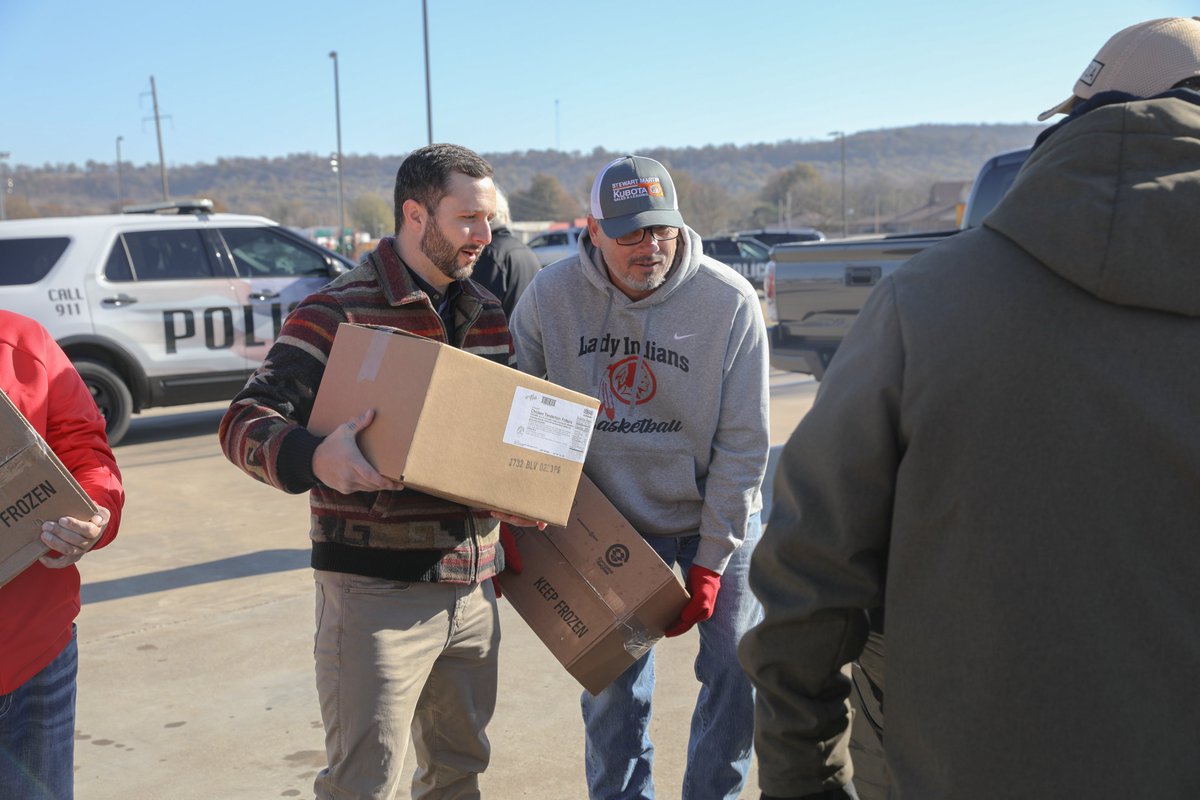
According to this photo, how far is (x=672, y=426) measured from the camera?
3010 millimetres

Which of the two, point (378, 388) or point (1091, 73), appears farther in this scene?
point (378, 388)

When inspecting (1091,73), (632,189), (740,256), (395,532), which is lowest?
(740,256)

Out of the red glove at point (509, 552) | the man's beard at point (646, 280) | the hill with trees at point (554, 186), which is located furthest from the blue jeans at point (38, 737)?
the hill with trees at point (554, 186)

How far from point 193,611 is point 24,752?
10.1 feet

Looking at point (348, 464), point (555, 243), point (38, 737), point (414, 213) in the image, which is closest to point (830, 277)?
point (414, 213)

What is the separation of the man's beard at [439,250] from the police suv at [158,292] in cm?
730

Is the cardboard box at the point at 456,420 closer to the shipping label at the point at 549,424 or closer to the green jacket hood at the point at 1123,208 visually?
the shipping label at the point at 549,424

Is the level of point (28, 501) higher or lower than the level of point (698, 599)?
higher

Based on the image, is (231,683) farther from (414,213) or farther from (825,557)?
(825,557)

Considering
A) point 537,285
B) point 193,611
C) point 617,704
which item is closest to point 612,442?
point 537,285

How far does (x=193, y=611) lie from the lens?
520 centimetres

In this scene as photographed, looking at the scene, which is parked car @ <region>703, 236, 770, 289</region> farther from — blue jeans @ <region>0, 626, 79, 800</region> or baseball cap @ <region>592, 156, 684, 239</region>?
blue jeans @ <region>0, 626, 79, 800</region>

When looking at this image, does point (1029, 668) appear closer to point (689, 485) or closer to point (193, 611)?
point (689, 485)

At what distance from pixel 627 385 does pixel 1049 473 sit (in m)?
1.79
